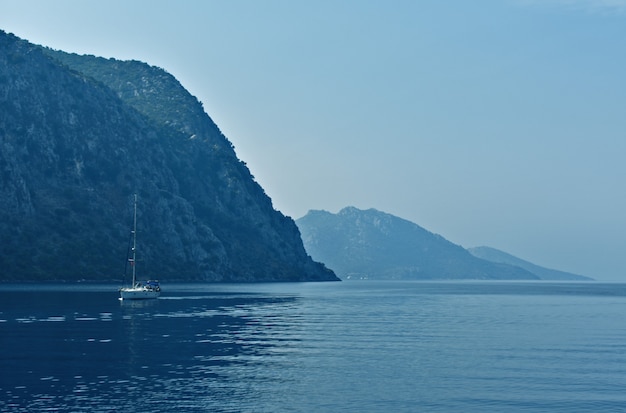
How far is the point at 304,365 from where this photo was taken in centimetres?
6931

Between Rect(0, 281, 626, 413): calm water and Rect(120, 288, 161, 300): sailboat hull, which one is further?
Rect(120, 288, 161, 300): sailboat hull

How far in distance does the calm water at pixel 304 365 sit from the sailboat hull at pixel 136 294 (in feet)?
177

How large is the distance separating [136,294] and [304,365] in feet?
384

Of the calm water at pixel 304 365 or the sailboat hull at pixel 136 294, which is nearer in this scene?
the calm water at pixel 304 365

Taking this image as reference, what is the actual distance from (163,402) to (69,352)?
92.8ft

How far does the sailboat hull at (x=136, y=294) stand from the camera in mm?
177500

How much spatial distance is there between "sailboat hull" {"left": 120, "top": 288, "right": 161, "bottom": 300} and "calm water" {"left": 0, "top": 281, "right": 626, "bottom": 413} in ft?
177

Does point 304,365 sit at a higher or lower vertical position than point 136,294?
lower

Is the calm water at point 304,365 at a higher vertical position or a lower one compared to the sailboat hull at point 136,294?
lower

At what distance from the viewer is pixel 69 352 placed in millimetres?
75562

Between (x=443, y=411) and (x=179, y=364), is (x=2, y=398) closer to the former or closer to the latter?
(x=179, y=364)

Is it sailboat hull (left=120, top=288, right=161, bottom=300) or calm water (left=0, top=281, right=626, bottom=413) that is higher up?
sailboat hull (left=120, top=288, right=161, bottom=300)

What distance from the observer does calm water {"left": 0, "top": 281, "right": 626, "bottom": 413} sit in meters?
51.4

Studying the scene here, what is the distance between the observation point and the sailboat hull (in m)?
Result: 178
